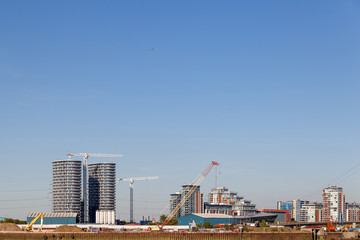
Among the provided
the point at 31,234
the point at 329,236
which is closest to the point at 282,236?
the point at 329,236

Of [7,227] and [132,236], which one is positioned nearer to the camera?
[132,236]

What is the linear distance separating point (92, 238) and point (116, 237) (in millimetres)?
6558

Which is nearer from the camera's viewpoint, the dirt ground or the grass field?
the grass field

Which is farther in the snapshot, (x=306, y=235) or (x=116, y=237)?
(x=306, y=235)

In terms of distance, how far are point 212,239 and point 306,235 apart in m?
29.3

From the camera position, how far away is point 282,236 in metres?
141

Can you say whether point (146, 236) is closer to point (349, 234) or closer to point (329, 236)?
point (329, 236)

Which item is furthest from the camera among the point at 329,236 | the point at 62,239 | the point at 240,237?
the point at 329,236

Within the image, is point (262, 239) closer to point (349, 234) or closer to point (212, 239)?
point (212, 239)

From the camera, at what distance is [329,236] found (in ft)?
486

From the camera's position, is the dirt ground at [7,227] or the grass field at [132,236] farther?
the dirt ground at [7,227]

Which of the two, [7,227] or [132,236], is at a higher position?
[132,236]

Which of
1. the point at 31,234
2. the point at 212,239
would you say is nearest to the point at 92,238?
the point at 31,234

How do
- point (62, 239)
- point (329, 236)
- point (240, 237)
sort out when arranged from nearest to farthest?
1. point (62, 239)
2. point (240, 237)
3. point (329, 236)
